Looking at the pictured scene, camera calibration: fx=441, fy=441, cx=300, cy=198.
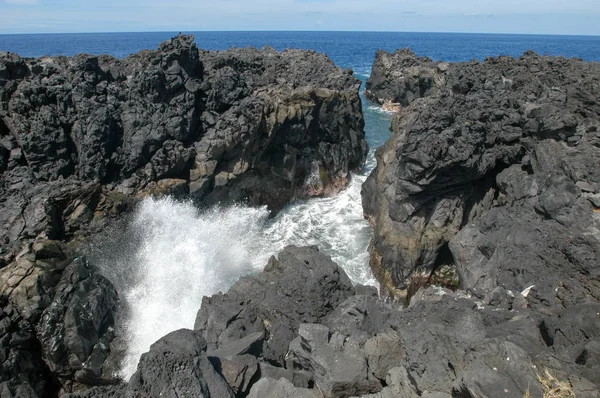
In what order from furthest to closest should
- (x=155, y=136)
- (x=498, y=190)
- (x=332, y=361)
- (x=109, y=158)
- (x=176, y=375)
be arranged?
(x=155, y=136) → (x=109, y=158) → (x=498, y=190) → (x=332, y=361) → (x=176, y=375)

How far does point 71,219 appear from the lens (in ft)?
63.5

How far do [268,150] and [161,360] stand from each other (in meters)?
20.6

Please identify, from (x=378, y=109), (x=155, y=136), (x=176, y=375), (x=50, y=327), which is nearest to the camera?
(x=176, y=375)

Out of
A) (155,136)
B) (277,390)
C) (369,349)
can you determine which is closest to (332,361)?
(369,349)

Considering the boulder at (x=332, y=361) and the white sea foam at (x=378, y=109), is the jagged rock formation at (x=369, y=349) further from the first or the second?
the white sea foam at (x=378, y=109)

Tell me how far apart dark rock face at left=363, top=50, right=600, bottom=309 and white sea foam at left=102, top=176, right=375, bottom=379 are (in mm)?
2565

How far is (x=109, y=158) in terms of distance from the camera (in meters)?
23.1

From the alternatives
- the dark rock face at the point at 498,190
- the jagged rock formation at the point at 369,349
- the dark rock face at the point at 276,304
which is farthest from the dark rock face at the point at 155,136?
the jagged rock formation at the point at 369,349

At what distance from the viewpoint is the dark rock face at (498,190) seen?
583 inches

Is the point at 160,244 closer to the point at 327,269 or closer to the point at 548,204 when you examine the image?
the point at 327,269

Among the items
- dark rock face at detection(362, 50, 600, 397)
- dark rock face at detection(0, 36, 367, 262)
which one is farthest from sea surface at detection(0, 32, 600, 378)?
dark rock face at detection(362, 50, 600, 397)

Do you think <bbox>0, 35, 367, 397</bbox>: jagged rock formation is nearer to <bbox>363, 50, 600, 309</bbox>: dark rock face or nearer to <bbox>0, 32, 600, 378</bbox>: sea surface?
<bbox>0, 32, 600, 378</bbox>: sea surface

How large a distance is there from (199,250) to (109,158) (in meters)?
6.74

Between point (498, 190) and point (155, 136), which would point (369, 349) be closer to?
point (498, 190)
